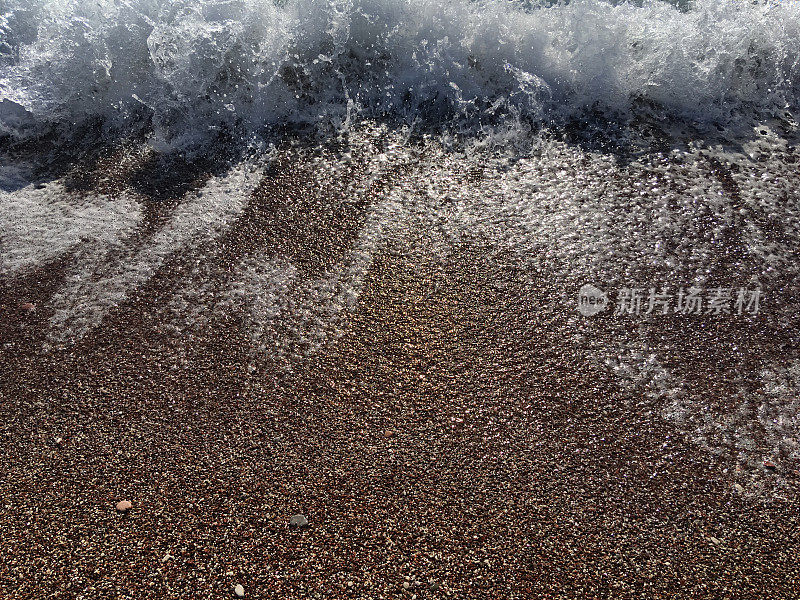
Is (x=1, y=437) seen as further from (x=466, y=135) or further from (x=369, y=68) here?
(x=369, y=68)

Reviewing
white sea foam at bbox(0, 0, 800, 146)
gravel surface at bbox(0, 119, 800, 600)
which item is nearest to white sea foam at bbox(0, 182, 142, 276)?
gravel surface at bbox(0, 119, 800, 600)

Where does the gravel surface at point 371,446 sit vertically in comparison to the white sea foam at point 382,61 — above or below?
below

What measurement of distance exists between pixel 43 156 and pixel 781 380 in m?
4.24

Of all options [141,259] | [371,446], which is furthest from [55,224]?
[371,446]

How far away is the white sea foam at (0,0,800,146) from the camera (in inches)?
153

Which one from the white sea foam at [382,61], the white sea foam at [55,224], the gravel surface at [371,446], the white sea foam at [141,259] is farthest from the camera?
the white sea foam at [382,61]

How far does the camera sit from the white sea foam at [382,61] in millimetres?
3887

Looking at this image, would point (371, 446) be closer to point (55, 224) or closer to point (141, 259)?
point (141, 259)

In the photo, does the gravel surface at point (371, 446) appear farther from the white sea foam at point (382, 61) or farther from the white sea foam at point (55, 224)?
the white sea foam at point (382, 61)

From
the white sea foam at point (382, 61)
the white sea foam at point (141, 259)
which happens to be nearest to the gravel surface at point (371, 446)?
the white sea foam at point (141, 259)

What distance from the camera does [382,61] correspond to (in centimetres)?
414

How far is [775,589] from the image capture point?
1.84 metres

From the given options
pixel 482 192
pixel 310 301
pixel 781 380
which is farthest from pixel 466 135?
pixel 781 380

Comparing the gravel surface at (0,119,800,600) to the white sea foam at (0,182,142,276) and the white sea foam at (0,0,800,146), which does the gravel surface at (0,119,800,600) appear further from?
the white sea foam at (0,0,800,146)
